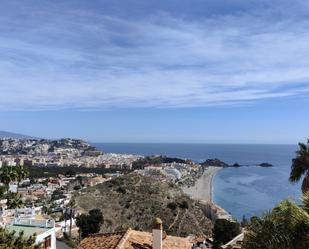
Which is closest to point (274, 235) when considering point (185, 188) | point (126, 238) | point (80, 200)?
point (126, 238)

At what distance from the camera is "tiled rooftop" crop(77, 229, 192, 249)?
1491 centimetres

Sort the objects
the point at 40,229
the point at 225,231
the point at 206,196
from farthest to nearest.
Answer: the point at 206,196 < the point at 225,231 < the point at 40,229

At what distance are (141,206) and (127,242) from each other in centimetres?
6325

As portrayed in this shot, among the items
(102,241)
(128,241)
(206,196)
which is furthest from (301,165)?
(206,196)

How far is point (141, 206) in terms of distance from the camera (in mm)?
77438

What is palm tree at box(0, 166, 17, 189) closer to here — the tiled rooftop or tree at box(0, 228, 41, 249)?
the tiled rooftop

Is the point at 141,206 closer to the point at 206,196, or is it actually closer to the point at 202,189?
the point at 206,196

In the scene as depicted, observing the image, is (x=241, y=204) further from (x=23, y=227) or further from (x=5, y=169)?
(x=23, y=227)

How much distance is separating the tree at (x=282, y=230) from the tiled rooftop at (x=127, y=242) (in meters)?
9.89

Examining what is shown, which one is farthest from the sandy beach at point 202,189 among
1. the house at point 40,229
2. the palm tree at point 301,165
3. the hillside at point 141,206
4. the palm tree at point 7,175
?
the palm tree at point 301,165

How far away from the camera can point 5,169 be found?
4166 cm

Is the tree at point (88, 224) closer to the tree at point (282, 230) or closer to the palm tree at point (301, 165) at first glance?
the palm tree at point (301, 165)

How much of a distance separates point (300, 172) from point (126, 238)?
6.56 metres

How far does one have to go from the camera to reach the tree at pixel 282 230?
A: 482 cm
